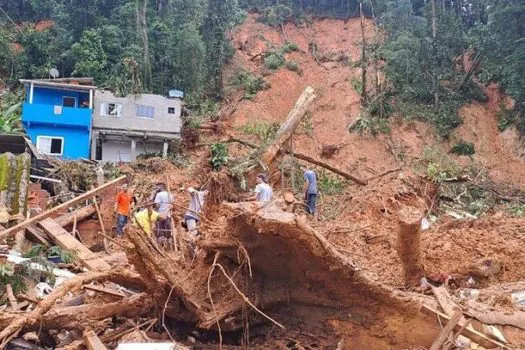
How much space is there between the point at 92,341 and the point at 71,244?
5535 millimetres

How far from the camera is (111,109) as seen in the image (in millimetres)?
27922

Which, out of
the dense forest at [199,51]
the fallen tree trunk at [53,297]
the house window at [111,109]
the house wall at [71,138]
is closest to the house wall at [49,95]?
the house window at [111,109]

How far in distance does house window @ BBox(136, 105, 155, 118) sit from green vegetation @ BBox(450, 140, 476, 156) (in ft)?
50.4

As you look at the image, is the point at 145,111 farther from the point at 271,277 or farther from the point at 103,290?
the point at 271,277

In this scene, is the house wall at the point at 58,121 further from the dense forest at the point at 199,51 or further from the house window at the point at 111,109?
the dense forest at the point at 199,51

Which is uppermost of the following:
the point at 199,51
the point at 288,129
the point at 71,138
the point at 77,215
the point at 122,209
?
the point at 199,51

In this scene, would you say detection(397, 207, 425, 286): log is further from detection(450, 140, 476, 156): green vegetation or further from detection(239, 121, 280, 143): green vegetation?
detection(450, 140, 476, 156): green vegetation

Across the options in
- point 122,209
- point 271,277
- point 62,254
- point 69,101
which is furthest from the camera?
point 69,101

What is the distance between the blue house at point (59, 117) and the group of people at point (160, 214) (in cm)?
1528

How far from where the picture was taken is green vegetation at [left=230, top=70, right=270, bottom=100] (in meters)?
35.1

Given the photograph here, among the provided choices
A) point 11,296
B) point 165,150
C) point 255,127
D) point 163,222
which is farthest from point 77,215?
point 255,127

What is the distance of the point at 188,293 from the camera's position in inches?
199

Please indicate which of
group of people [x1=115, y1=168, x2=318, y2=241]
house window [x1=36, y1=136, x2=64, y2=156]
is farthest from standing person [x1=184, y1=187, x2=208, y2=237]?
house window [x1=36, y1=136, x2=64, y2=156]

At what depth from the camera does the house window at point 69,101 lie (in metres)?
27.4
